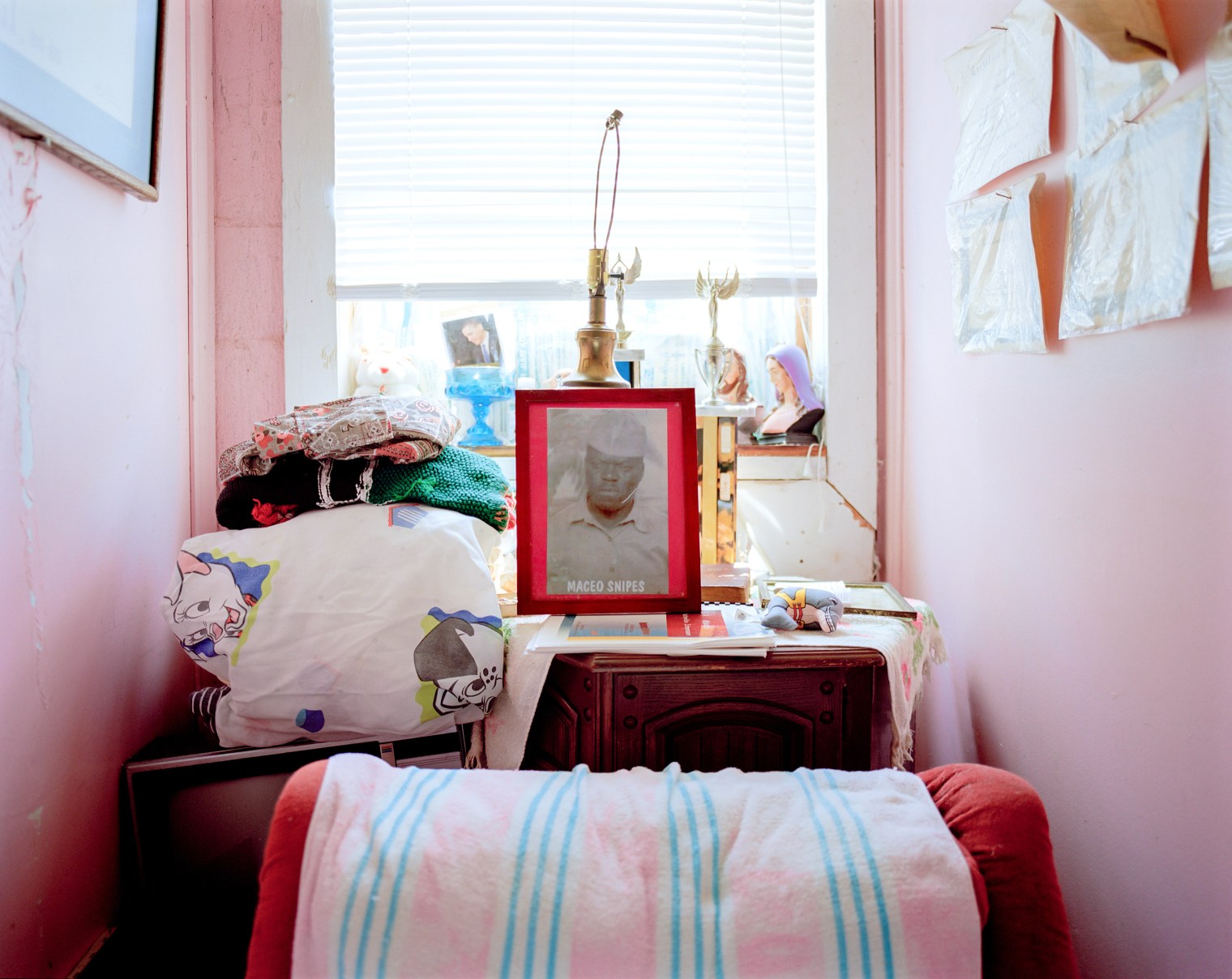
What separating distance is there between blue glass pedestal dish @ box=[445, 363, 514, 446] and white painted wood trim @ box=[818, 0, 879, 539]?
0.79 metres

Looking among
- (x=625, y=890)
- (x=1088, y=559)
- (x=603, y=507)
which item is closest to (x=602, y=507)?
(x=603, y=507)

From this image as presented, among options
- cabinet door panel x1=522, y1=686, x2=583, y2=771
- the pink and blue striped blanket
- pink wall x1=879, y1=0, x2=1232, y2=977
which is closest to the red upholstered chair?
the pink and blue striped blanket

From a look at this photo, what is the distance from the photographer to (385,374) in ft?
6.26

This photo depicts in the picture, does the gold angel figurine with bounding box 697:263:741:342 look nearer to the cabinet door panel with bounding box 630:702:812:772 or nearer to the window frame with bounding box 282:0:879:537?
the window frame with bounding box 282:0:879:537

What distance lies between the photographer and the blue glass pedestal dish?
194 cm

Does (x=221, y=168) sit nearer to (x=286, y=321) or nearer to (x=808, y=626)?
(x=286, y=321)

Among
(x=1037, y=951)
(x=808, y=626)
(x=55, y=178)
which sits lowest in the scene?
(x=1037, y=951)

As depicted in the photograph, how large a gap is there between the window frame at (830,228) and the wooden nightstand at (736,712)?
2.49 feet

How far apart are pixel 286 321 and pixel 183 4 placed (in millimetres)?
672

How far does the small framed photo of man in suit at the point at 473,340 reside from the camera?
78.2 inches

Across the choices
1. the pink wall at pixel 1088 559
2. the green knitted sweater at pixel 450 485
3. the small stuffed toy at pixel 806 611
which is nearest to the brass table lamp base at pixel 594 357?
the green knitted sweater at pixel 450 485

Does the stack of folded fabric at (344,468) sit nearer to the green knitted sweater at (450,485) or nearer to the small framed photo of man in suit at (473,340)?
the green knitted sweater at (450,485)

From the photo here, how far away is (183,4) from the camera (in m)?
1.68

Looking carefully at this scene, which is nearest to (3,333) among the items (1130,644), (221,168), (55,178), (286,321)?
(55,178)
